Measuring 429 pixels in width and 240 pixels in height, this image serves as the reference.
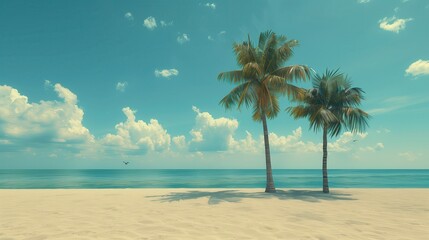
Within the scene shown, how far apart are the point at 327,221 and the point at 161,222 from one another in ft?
15.3

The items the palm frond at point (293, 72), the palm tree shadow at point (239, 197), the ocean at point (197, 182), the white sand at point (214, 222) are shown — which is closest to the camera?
the white sand at point (214, 222)

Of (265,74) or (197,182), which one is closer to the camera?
(265,74)

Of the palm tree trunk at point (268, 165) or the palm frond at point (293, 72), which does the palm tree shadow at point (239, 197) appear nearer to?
the palm tree trunk at point (268, 165)

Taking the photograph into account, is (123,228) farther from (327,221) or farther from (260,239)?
(327,221)

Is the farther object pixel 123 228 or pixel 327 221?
pixel 327 221

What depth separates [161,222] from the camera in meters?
6.96

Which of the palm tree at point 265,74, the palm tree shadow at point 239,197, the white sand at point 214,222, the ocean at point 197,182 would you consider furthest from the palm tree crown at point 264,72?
the ocean at point 197,182

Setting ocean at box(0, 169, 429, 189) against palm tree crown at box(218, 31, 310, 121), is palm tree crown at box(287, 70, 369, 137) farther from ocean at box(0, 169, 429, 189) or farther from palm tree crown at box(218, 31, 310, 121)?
ocean at box(0, 169, 429, 189)

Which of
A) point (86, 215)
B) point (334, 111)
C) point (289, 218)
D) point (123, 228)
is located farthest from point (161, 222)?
point (334, 111)

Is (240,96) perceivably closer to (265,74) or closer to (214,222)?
(265,74)

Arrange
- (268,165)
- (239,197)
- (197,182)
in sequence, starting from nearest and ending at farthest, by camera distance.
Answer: (239,197) → (268,165) → (197,182)

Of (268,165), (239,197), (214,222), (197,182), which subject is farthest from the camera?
(197,182)

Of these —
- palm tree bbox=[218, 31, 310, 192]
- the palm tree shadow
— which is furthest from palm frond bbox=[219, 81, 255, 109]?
the palm tree shadow

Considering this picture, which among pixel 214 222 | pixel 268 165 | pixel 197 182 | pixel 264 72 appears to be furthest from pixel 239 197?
pixel 197 182
